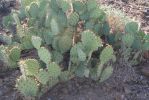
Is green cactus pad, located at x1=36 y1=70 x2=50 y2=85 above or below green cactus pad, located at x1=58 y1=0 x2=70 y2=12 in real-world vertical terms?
below

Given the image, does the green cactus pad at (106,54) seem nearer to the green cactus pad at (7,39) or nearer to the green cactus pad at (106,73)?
the green cactus pad at (106,73)

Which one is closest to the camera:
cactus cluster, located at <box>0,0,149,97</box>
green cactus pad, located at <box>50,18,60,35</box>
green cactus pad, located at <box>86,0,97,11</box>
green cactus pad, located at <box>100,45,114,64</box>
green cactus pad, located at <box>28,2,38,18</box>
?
cactus cluster, located at <box>0,0,149,97</box>

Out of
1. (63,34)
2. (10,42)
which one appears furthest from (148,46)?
(10,42)

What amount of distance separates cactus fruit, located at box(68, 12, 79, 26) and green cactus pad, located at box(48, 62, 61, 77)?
763 mm

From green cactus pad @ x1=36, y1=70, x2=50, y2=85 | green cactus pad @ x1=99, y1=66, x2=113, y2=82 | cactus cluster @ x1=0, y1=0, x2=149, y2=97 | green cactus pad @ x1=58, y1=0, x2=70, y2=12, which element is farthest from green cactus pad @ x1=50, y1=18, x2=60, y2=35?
green cactus pad @ x1=99, y1=66, x2=113, y2=82

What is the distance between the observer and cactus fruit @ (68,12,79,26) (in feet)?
15.6

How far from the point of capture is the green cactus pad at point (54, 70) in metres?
4.23

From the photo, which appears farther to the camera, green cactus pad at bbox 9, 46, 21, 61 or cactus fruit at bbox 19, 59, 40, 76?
green cactus pad at bbox 9, 46, 21, 61

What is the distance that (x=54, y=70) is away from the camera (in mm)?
4266

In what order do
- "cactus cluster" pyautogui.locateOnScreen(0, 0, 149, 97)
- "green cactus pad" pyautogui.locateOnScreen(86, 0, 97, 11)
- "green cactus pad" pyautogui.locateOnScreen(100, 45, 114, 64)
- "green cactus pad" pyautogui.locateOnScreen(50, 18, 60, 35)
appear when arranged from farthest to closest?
"green cactus pad" pyautogui.locateOnScreen(86, 0, 97, 11), "green cactus pad" pyautogui.locateOnScreen(50, 18, 60, 35), "green cactus pad" pyautogui.locateOnScreen(100, 45, 114, 64), "cactus cluster" pyautogui.locateOnScreen(0, 0, 149, 97)

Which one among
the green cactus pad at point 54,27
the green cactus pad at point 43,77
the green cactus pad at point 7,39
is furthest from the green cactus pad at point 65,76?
the green cactus pad at point 7,39

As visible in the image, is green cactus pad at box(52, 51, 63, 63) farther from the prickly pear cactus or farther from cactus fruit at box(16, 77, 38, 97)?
cactus fruit at box(16, 77, 38, 97)

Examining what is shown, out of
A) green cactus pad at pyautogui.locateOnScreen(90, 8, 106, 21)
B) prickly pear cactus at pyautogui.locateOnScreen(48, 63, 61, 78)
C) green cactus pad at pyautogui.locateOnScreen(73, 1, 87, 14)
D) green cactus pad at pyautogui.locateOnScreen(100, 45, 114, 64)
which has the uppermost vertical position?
green cactus pad at pyautogui.locateOnScreen(73, 1, 87, 14)

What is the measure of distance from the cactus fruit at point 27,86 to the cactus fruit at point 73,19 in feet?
3.07
